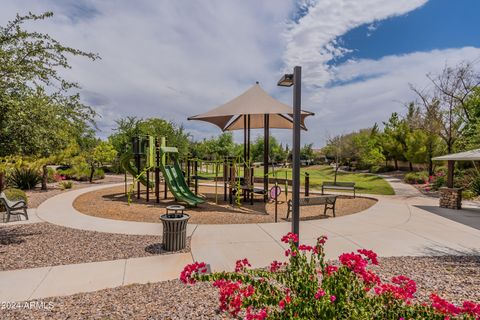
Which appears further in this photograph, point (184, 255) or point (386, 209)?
point (386, 209)

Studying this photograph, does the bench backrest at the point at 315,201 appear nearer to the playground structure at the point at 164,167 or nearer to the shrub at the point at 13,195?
the playground structure at the point at 164,167

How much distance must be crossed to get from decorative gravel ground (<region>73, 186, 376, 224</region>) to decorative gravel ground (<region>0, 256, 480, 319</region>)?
4.33 metres

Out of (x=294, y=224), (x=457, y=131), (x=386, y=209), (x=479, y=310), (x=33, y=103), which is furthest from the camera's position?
(x=457, y=131)

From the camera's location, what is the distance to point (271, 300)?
8.26 ft

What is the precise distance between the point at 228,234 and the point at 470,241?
601 cm

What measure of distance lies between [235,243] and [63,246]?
12.5ft

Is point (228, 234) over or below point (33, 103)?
below

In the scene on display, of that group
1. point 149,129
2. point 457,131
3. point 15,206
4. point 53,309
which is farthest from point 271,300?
point 149,129

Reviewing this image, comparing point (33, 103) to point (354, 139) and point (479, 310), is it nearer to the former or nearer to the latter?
point (479, 310)

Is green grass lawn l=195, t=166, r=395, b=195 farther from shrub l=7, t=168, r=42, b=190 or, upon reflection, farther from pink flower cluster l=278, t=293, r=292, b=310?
shrub l=7, t=168, r=42, b=190

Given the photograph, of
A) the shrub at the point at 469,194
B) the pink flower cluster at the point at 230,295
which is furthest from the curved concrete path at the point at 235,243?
the shrub at the point at 469,194

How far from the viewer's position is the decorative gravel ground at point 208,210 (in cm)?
866

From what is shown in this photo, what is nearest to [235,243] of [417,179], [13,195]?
[13,195]

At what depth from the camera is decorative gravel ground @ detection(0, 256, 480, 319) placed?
318cm
